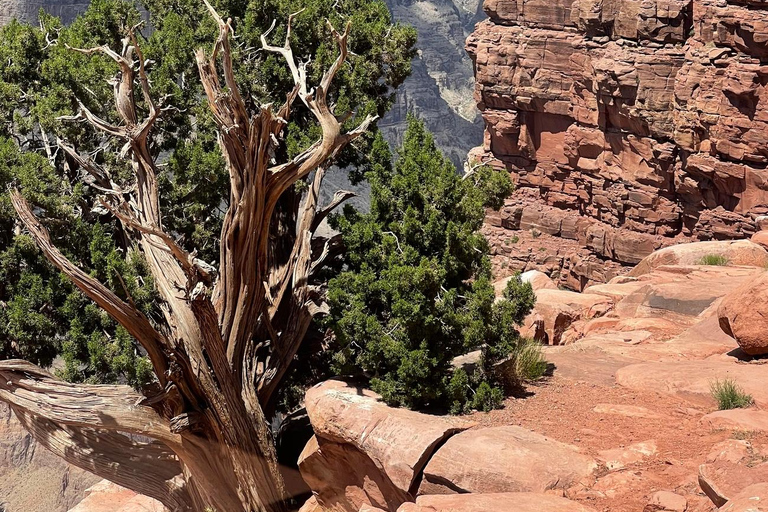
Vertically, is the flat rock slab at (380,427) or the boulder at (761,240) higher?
the flat rock slab at (380,427)

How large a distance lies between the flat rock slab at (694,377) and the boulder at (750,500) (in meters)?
4.58

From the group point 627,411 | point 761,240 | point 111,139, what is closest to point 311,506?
point 627,411

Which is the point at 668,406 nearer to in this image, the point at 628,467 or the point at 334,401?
the point at 628,467

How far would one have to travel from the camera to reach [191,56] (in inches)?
757

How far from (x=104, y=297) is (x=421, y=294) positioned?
193 inches

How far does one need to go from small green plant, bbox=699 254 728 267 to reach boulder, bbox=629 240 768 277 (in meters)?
0.11

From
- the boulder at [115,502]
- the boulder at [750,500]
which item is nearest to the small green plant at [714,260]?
the boulder at [115,502]

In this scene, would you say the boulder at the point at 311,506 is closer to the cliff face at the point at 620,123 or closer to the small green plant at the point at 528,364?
the small green plant at the point at 528,364

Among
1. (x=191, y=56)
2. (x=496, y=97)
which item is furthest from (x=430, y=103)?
(x=191, y=56)

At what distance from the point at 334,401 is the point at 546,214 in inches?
1897

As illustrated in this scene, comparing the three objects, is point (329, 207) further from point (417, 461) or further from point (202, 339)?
point (417, 461)

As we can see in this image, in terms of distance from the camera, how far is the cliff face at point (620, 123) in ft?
149

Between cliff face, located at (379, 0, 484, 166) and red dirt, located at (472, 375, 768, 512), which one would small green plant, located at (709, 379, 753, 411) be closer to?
red dirt, located at (472, 375, 768, 512)

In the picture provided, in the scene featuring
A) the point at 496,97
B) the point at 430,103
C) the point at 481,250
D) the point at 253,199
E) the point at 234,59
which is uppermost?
the point at 234,59
